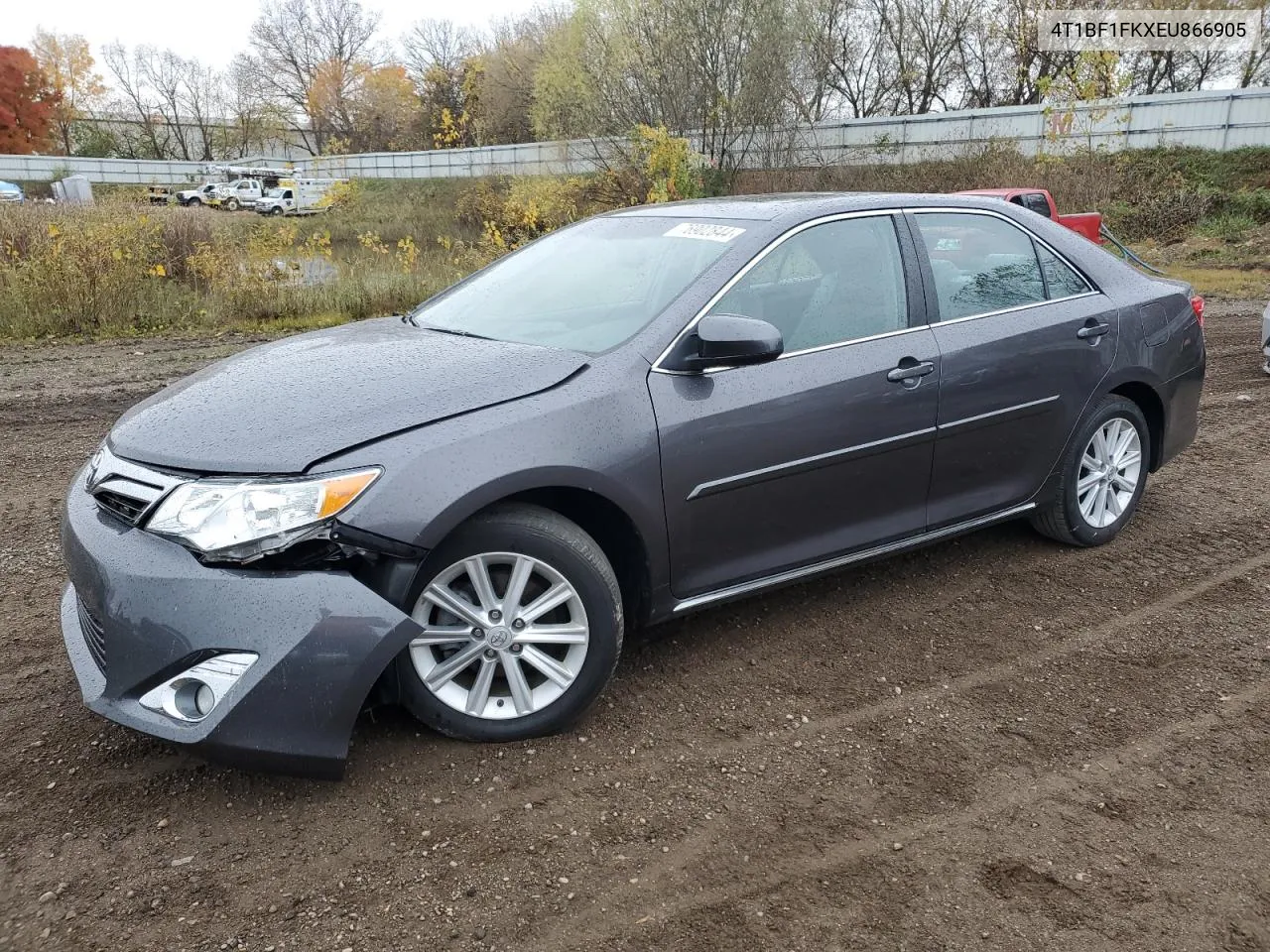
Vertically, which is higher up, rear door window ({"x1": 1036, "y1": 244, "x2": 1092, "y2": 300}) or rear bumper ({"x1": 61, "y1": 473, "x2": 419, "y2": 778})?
rear door window ({"x1": 1036, "y1": 244, "x2": 1092, "y2": 300})

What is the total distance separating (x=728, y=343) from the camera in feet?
10.3

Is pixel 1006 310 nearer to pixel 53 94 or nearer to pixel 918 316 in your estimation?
pixel 918 316

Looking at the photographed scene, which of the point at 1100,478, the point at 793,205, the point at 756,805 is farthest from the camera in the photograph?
the point at 1100,478

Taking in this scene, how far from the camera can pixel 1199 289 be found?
1534 centimetres

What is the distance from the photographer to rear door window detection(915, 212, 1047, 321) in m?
3.97

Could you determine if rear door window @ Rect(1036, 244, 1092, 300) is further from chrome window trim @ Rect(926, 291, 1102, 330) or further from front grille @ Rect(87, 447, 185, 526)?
front grille @ Rect(87, 447, 185, 526)

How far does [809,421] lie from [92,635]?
2.37m

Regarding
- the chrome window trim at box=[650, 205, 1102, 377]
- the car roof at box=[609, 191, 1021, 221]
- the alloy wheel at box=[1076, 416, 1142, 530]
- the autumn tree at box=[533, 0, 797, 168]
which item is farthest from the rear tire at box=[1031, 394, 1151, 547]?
the autumn tree at box=[533, 0, 797, 168]

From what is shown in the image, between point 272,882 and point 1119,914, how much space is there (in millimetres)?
2069

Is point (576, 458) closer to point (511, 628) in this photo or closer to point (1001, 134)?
point (511, 628)

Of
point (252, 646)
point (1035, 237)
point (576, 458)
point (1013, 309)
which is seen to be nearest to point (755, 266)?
point (576, 458)

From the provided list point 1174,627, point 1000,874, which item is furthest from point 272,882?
point 1174,627

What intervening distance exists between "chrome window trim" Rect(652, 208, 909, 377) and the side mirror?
0.12ft

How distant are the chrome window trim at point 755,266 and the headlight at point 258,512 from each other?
3.64ft
